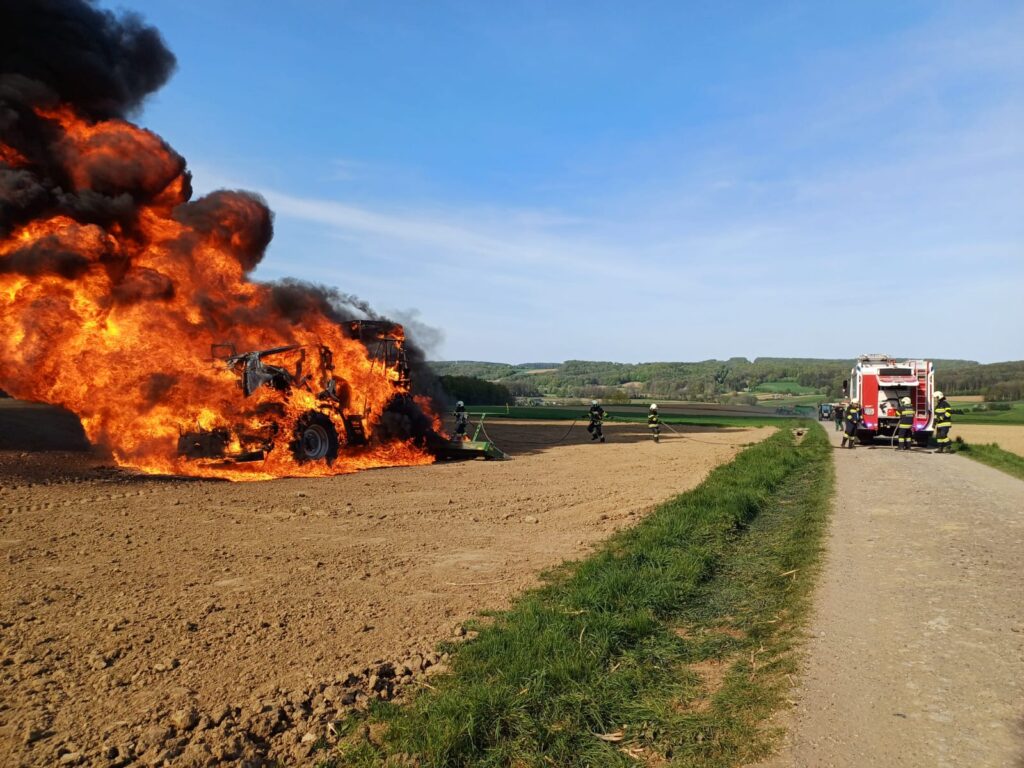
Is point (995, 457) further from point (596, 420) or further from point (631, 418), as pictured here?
point (631, 418)

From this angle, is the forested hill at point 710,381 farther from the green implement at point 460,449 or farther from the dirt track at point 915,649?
the dirt track at point 915,649

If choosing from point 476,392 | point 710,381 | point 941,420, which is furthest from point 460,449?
point 710,381

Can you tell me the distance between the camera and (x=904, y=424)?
1034 inches

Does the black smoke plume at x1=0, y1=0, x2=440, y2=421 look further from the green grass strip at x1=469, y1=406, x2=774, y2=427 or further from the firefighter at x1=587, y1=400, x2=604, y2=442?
the green grass strip at x1=469, y1=406, x2=774, y2=427

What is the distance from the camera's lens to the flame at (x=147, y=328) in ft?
48.8

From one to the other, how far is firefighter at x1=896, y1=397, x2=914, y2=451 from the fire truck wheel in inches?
809

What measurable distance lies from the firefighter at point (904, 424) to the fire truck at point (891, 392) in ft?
0.91

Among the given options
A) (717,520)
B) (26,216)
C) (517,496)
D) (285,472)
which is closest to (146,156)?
(26,216)

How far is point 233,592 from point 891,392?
2689 centimetres

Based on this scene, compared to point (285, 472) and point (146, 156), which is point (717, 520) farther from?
point (146, 156)

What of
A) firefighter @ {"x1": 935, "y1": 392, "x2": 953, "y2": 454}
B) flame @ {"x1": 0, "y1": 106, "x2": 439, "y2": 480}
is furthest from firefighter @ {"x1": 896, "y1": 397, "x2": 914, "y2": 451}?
flame @ {"x1": 0, "y1": 106, "x2": 439, "y2": 480}

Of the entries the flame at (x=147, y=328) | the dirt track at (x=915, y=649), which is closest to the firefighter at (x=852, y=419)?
the dirt track at (x=915, y=649)

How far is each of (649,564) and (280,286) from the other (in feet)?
48.4

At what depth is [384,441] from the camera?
18953 mm
